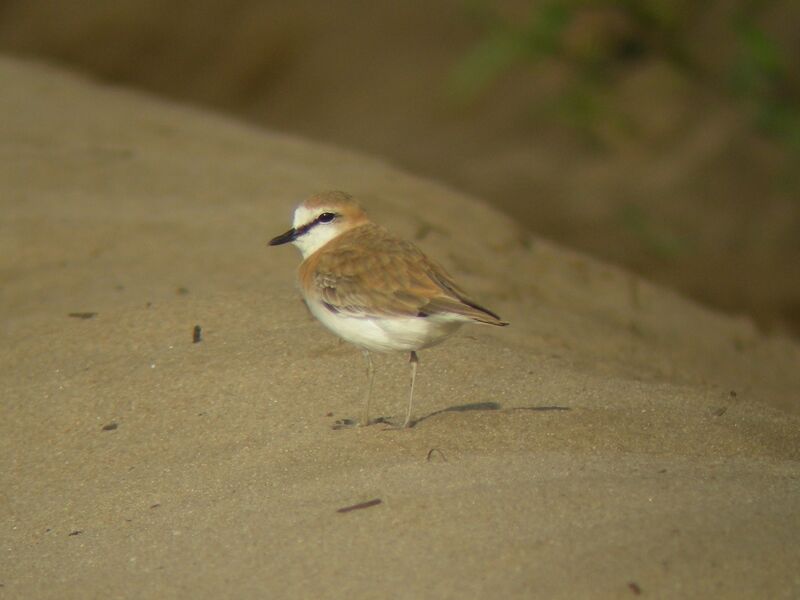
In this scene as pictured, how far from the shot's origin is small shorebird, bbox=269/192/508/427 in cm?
395

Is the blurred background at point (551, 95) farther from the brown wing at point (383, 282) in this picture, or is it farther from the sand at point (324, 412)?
the brown wing at point (383, 282)

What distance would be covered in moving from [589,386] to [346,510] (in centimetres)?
147

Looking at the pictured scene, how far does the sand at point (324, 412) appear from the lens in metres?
3.21

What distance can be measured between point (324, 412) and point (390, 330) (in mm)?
571

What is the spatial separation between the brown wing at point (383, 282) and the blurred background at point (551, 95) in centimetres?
336

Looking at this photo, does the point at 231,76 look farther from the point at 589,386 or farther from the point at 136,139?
the point at 589,386

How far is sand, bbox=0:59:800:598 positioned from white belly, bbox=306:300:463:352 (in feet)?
1.02

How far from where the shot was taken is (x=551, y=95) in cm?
1172

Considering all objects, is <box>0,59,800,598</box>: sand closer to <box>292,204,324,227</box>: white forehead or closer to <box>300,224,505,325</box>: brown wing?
<box>300,224,505,325</box>: brown wing

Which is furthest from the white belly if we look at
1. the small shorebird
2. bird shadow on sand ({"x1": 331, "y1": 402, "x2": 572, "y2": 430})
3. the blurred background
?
the blurred background

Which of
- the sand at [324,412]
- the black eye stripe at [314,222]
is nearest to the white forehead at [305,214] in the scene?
the black eye stripe at [314,222]

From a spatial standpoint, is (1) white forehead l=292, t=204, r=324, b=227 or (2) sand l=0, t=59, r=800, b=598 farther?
(1) white forehead l=292, t=204, r=324, b=227

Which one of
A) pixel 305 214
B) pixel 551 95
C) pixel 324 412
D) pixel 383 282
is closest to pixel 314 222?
pixel 305 214

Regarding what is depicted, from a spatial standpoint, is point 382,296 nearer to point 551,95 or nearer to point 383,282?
point 383,282
